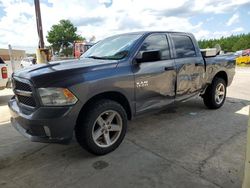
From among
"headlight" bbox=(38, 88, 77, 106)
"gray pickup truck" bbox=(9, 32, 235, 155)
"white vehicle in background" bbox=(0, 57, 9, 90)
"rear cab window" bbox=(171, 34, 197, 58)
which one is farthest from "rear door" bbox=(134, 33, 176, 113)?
"white vehicle in background" bbox=(0, 57, 9, 90)

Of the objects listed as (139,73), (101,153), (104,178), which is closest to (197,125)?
(139,73)

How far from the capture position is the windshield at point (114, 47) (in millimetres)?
4250

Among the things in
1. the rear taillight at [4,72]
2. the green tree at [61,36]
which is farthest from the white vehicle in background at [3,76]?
the green tree at [61,36]

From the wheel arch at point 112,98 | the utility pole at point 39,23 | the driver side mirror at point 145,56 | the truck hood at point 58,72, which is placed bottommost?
the wheel arch at point 112,98

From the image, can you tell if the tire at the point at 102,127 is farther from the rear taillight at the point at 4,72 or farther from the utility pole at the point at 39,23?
the utility pole at the point at 39,23

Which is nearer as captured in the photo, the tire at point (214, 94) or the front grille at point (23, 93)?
the front grille at point (23, 93)

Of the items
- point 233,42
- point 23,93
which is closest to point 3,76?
point 23,93

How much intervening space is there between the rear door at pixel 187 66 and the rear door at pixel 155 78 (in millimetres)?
206

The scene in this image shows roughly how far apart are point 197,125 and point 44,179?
3.04m

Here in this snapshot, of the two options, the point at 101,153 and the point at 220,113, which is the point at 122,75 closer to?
the point at 101,153

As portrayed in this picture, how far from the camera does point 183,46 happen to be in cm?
525

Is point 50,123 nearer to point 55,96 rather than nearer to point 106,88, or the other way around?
point 55,96

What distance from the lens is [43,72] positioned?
3426mm

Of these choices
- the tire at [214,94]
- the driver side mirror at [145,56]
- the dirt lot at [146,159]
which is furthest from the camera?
the tire at [214,94]
